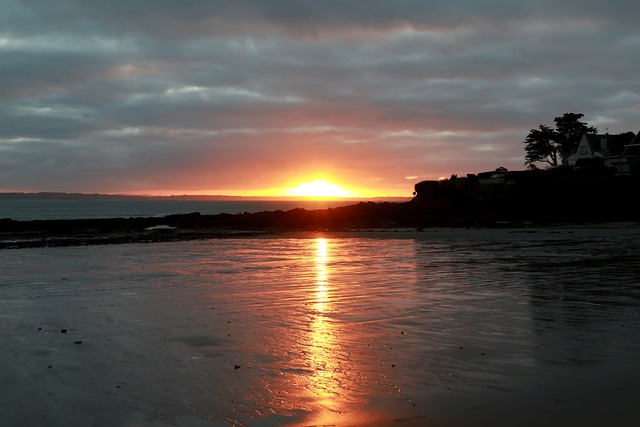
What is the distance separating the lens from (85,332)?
40.1ft

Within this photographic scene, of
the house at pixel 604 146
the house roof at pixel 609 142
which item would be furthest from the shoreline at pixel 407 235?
the house roof at pixel 609 142

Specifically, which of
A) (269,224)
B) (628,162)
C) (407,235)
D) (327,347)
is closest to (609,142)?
(628,162)

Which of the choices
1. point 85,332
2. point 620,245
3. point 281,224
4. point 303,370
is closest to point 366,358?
point 303,370

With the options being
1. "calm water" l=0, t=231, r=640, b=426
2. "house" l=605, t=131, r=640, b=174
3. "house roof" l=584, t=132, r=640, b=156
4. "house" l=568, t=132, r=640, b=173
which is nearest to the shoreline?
"calm water" l=0, t=231, r=640, b=426

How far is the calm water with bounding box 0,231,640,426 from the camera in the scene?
752 cm

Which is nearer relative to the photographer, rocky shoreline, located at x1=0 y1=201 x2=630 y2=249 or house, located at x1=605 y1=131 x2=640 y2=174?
rocky shoreline, located at x1=0 y1=201 x2=630 y2=249

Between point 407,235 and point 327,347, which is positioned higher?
point 407,235

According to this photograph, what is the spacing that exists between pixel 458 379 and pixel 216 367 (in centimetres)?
370

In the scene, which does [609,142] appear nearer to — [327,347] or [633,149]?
[633,149]

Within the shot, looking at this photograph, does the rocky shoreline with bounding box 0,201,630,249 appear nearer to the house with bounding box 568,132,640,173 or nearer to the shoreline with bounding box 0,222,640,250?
the shoreline with bounding box 0,222,640,250

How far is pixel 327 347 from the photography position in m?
10.5

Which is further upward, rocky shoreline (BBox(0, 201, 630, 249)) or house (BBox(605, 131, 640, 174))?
house (BBox(605, 131, 640, 174))

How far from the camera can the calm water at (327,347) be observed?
752 cm

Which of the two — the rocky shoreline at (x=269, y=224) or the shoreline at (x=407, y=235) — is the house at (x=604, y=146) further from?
the shoreline at (x=407, y=235)
